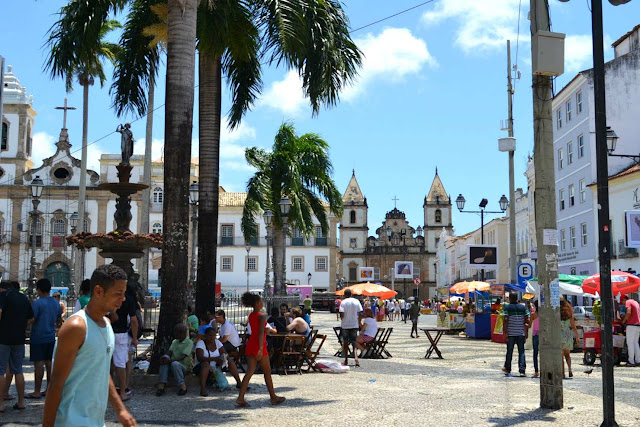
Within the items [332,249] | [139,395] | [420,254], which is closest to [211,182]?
[139,395]

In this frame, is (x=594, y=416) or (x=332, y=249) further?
(x=332, y=249)

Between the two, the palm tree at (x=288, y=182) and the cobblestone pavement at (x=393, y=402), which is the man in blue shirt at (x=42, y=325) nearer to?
the cobblestone pavement at (x=393, y=402)

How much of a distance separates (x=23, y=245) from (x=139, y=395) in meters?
55.3

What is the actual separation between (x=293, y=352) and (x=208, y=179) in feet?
12.6

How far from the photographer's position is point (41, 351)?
9805mm

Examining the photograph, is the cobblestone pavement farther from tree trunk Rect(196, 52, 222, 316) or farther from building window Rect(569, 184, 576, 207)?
building window Rect(569, 184, 576, 207)

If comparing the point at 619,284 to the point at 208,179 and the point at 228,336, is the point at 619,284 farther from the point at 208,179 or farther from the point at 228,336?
the point at 228,336

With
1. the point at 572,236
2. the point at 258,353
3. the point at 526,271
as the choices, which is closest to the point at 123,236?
the point at 258,353

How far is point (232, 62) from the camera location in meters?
16.9

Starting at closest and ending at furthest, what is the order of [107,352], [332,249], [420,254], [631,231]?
[107,352] < [631,231] < [332,249] < [420,254]

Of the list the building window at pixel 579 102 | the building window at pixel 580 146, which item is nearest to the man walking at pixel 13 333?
the building window at pixel 580 146

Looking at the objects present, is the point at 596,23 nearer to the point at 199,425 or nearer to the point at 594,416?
the point at 594,416

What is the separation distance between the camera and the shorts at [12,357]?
8.97m

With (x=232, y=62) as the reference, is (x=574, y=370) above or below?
below
